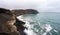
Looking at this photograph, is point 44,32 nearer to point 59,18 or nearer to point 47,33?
point 47,33

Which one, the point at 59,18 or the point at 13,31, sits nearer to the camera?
the point at 13,31

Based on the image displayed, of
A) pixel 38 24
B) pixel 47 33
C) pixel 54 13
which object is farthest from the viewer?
pixel 54 13

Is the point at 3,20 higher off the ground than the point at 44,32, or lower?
higher

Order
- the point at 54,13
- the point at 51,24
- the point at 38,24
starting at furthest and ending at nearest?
the point at 54,13 → the point at 38,24 → the point at 51,24

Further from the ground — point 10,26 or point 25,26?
point 10,26

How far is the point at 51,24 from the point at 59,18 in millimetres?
492

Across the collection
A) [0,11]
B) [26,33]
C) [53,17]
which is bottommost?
[26,33]

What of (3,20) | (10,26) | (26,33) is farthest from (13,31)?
(26,33)

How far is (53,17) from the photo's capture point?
5660mm

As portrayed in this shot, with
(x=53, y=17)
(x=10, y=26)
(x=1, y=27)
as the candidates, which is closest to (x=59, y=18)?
(x=53, y=17)

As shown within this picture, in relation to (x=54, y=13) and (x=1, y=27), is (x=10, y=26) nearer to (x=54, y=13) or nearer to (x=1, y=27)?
(x=1, y=27)

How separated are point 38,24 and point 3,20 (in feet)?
5.22

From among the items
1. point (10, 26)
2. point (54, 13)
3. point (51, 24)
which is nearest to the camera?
point (10, 26)

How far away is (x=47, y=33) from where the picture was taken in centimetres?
470
